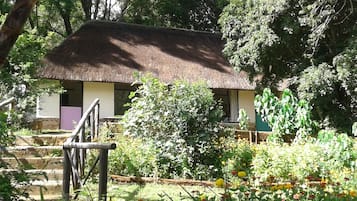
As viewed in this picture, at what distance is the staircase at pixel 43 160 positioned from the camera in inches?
211

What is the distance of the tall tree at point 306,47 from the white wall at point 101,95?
179 inches

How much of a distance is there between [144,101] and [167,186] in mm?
1977

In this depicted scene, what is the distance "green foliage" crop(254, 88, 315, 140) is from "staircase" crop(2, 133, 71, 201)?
614 cm

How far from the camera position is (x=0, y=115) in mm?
3471

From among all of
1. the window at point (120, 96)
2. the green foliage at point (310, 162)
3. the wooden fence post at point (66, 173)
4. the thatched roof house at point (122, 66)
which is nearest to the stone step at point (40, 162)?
the wooden fence post at point (66, 173)

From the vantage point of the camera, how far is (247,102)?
16922 mm

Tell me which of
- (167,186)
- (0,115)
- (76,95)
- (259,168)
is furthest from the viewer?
(76,95)

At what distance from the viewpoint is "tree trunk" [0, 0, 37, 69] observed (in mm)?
1551

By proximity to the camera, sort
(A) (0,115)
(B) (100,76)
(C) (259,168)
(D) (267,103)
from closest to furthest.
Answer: (A) (0,115) < (C) (259,168) < (D) (267,103) < (B) (100,76)

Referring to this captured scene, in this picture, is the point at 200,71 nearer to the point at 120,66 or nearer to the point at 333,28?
the point at 120,66

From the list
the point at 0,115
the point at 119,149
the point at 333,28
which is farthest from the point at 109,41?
the point at 0,115

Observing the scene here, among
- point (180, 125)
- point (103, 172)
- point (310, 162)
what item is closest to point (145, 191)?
point (103, 172)

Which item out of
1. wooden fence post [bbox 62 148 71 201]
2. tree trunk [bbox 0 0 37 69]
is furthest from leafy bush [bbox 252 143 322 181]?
tree trunk [bbox 0 0 37 69]

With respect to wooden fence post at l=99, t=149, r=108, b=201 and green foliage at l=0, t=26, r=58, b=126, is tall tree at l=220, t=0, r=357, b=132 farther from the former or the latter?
wooden fence post at l=99, t=149, r=108, b=201
